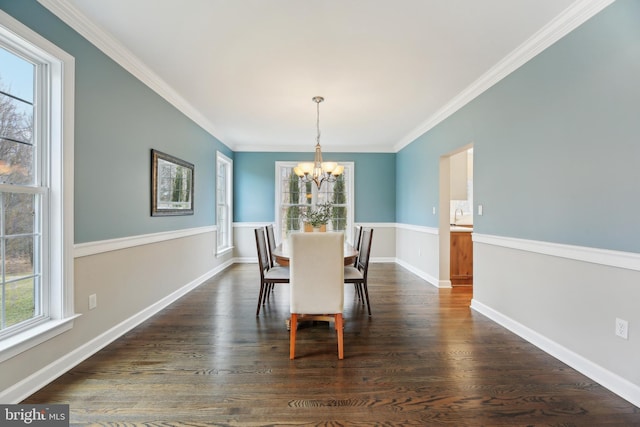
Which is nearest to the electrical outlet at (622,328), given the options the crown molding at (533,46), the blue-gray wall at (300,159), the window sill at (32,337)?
the crown molding at (533,46)

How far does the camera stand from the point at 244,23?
7.29 ft

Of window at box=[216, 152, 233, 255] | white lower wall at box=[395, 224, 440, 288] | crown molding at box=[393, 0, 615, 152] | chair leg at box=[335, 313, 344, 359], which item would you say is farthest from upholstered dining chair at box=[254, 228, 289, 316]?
crown molding at box=[393, 0, 615, 152]

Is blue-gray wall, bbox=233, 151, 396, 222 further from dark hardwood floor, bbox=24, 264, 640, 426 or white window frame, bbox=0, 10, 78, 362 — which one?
white window frame, bbox=0, 10, 78, 362

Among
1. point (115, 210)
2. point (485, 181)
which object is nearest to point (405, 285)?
point (485, 181)

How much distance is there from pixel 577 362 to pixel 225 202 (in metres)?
5.58

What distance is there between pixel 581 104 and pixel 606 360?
1716 millimetres

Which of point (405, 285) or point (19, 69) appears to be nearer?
point (19, 69)

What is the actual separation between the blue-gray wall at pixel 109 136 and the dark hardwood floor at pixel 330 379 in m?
1.04

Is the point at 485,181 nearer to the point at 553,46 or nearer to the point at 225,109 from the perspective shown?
the point at 553,46

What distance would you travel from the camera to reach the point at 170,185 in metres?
3.61

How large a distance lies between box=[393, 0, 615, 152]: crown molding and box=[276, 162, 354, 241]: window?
292cm

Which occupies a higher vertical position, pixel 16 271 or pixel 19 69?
pixel 19 69

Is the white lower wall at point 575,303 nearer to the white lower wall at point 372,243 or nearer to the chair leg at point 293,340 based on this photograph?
the chair leg at point 293,340

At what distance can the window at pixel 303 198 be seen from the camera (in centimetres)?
646
